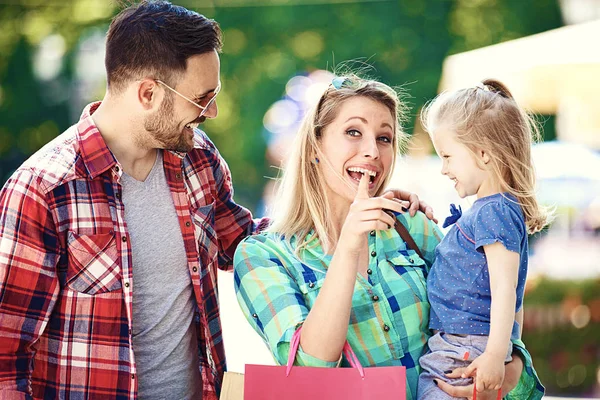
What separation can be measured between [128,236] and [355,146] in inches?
29.8

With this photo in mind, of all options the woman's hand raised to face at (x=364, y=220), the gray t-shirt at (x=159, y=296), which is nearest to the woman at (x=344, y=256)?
the woman's hand raised to face at (x=364, y=220)

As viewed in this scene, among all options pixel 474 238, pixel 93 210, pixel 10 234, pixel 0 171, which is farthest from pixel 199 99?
pixel 0 171

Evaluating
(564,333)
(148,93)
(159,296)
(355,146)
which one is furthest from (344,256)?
(564,333)

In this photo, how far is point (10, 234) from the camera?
2232 millimetres

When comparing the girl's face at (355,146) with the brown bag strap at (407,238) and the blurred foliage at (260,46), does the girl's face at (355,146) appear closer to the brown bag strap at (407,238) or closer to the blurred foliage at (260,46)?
the brown bag strap at (407,238)

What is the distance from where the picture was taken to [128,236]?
2463 mm

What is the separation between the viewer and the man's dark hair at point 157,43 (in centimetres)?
266

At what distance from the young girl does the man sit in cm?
75

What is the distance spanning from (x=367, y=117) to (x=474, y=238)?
1.77 ft

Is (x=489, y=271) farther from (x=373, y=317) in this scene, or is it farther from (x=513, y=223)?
(x=373, y=317)

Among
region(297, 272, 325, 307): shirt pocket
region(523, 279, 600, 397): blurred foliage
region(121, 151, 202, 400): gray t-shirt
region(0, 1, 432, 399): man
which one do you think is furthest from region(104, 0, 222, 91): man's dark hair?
region(523, 279, 600, 397): blurred foliage

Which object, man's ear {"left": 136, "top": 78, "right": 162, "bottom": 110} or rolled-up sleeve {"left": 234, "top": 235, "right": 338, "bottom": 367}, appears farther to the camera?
man's ear {"left": 136, "top": 78, "right": 162, "bottom": 110}

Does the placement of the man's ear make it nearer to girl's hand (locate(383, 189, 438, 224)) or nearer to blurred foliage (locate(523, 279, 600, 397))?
girl's hand (locate(383, 189, 438, 224))

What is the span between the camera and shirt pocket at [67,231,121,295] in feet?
7.74
